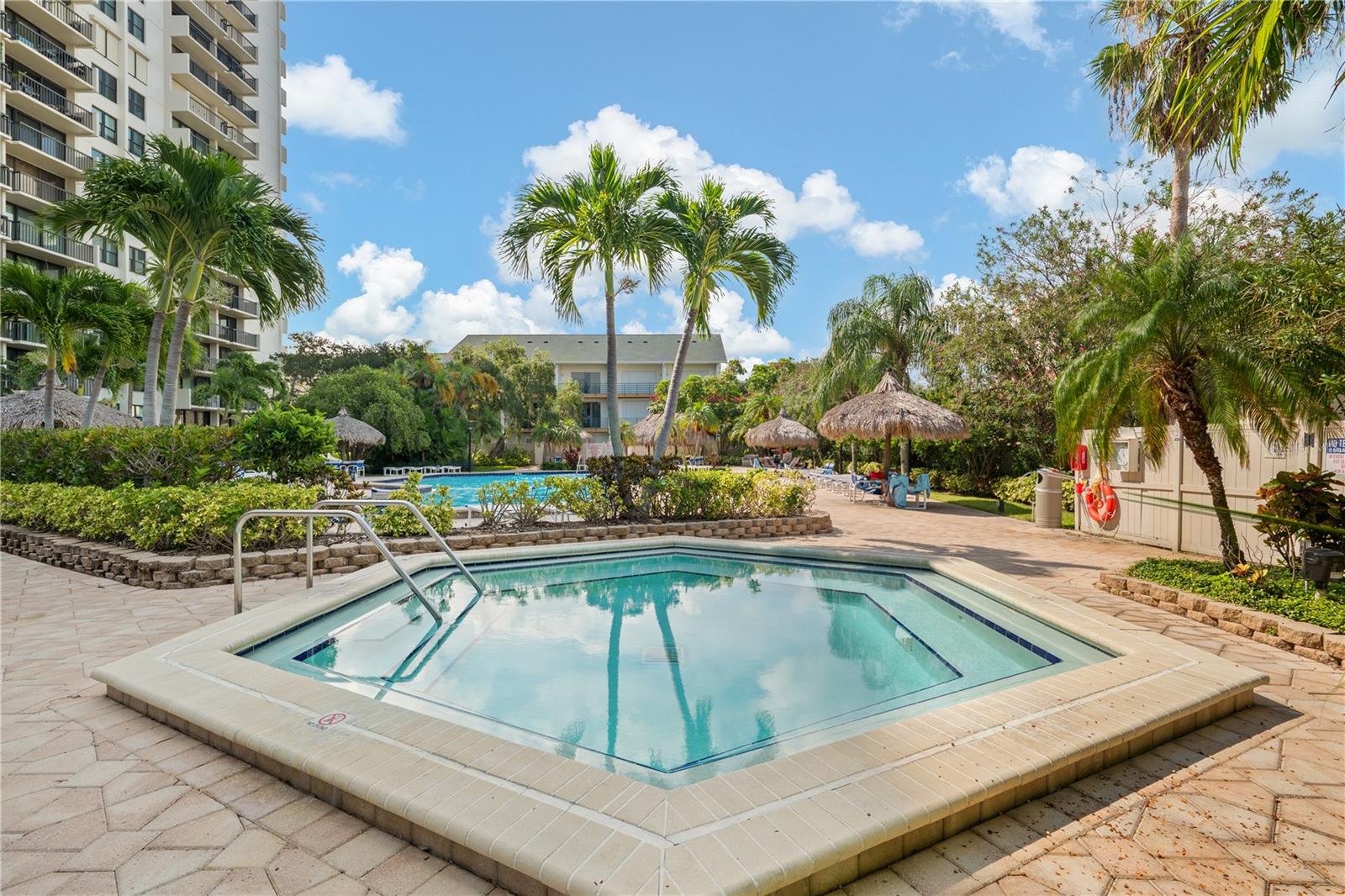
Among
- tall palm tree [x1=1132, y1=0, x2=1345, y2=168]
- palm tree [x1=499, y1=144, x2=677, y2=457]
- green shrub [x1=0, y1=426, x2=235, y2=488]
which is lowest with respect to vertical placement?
green shrub [x1=0, y1=426, x2=235, y2=488]

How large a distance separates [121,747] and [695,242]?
8902mm

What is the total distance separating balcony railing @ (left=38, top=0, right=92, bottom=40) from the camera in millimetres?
24141

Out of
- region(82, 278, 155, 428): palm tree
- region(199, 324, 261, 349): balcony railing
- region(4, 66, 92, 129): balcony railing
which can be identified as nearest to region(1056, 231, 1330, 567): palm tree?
region(82, 278, 155, 428): palm tree

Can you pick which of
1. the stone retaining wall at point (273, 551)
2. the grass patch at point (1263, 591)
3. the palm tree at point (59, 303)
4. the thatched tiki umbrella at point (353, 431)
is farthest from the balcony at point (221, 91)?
the grass patch at point (1263, 591)

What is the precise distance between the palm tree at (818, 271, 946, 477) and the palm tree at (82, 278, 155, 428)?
1856 centimetres

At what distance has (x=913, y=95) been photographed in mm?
12523

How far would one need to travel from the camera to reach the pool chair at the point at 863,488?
1662 centimetres

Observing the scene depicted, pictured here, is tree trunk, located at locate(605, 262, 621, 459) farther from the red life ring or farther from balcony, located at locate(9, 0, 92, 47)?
balcony, located at locate(9, 0, 92, 47)

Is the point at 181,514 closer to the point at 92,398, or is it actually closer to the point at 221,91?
the point at 92,398

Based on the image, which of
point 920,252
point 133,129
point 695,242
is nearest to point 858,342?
point 920,252

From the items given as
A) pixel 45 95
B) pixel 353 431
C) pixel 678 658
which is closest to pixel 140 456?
pixel 678 658

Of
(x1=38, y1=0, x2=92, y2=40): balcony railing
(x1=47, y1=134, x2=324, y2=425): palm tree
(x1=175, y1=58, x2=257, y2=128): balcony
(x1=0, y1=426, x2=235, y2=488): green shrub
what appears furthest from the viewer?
(x1=175, y1=58, x2=257, y2=128): balcony

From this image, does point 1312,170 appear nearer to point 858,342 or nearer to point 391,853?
point 858,342

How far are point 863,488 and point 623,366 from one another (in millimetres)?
32660
